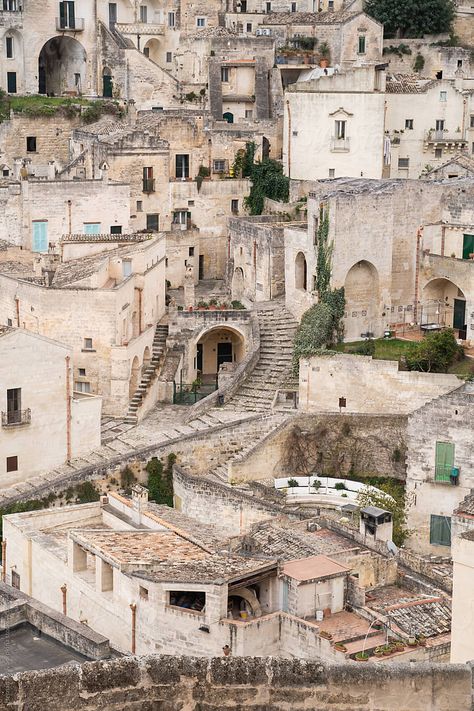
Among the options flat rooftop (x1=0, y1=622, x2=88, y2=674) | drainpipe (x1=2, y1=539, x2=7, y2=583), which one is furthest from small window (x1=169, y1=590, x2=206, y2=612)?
drainpipe (x1=2, y1=539, x2=7, y2=583)

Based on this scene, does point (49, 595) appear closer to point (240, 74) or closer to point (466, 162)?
point (466, 162)

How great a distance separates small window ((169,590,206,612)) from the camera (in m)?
30.6

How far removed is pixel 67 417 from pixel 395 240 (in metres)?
13.1

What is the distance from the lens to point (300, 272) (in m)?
52.9

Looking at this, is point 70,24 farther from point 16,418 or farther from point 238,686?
point 238,686

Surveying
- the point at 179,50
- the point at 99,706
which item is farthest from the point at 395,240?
the point at 99,706

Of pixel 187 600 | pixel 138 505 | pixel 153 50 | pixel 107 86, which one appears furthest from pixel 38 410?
pixel 153 50

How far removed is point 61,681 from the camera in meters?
14.4

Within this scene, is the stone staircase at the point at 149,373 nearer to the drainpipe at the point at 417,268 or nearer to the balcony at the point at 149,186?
the balcony at the point at 149,186

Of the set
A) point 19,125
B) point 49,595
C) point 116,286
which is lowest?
point 49,595

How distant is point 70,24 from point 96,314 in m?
25.9

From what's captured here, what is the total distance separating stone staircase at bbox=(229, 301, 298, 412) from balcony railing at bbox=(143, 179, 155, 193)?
8.39m

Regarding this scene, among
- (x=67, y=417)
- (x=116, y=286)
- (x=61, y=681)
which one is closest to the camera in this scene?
(x=61, y=681)

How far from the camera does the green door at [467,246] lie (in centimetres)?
5197
